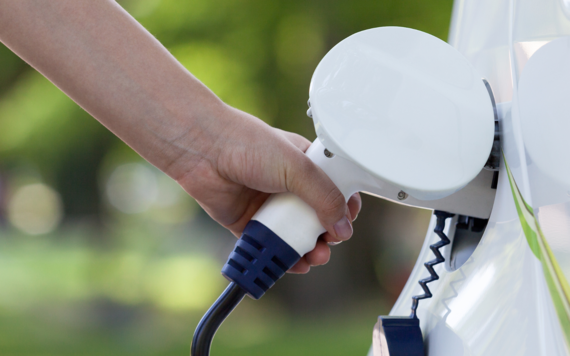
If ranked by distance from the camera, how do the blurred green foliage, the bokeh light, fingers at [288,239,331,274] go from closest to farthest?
fingers at [288,239,331,274] → the blurred green foliage → the bokeh light

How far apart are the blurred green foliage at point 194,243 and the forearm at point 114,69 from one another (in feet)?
6.69

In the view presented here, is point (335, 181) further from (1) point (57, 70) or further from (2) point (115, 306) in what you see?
(2) point (115, 306)

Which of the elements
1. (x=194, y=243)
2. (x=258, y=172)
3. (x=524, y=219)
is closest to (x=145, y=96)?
(x=258, y=172)

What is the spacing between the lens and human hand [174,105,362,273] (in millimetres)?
467

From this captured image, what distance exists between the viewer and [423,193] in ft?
1.05

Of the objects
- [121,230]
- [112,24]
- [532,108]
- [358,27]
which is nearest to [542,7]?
[532,108]

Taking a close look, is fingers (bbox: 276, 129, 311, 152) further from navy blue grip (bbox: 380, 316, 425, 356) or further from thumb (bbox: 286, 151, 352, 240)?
navy blue grip (bbox: 380, 316, 425, 356)

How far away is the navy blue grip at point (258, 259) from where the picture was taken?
45cm

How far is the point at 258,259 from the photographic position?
17.8 inches

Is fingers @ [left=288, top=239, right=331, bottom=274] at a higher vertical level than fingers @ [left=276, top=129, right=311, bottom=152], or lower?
lower

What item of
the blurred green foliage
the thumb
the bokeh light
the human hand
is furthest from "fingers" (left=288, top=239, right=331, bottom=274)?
the bokeh light

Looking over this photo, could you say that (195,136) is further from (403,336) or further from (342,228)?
(403,336)

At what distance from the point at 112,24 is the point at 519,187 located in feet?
1.36

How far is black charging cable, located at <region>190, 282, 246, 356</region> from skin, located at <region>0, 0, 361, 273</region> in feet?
0.37
